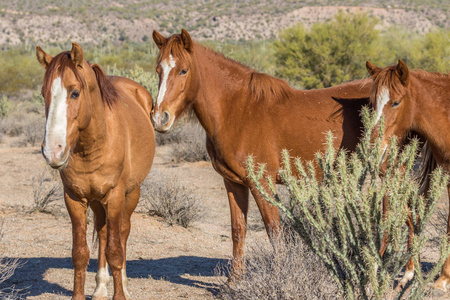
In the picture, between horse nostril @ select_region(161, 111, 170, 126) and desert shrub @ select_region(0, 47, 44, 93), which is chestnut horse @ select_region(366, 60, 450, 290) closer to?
horse nostril @ select_region(161, 111, 170, 126)

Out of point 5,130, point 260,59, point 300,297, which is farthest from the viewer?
point 260,59

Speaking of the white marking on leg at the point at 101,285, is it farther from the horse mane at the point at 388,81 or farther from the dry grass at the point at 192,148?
the dry grass at the point at 192,148

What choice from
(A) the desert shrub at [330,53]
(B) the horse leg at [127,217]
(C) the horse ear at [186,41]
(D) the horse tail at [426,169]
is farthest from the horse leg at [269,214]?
(A) the desert shrub at [330,53]

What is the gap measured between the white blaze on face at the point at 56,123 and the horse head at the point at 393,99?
9.32ft

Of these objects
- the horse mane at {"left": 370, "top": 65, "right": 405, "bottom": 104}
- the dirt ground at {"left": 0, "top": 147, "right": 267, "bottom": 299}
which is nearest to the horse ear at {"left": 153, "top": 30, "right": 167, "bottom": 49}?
the horse mane at {"left": 370, "top": 65, "right": 405, "bottom": 104}

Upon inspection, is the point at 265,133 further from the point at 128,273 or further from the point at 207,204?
the point at 207,204

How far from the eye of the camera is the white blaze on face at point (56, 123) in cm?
367

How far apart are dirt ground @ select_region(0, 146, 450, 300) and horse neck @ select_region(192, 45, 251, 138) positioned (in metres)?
1.47

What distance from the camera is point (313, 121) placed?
5.38 m

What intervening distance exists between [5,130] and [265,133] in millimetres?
16162

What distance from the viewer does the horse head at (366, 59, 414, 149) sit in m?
4.95

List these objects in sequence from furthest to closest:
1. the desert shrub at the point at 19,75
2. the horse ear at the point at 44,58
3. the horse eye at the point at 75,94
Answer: the desert shrub at the point at 19,75, the horse ear at the point at 44,58, the horse eye at the point at 75,94

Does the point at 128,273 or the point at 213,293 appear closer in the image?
the point at 213,293

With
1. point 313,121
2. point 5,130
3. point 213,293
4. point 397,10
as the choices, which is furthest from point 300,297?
point 397,10
